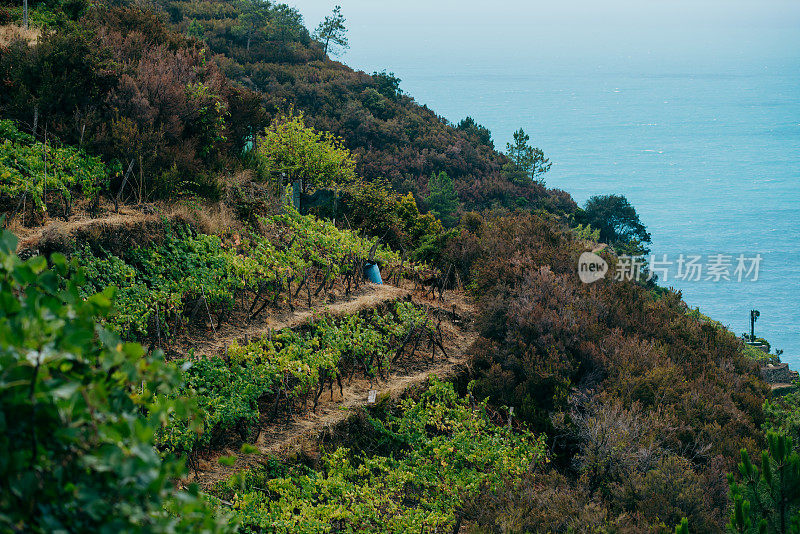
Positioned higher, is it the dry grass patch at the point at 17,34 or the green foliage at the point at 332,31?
the green foliage at the point at 332,31

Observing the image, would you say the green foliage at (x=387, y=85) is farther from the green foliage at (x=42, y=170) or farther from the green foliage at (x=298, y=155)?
the green foliage at (x=42, y=170)

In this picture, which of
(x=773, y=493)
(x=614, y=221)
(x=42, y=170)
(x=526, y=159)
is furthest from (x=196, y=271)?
(x=614, y=221)

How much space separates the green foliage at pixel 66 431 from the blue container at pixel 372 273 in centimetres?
1049

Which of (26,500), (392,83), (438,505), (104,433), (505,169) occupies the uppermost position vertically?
(392,83)

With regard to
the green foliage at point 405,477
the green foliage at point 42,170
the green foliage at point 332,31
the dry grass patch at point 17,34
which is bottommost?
the green foliage at point 405,477

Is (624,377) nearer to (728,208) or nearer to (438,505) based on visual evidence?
(438,505)

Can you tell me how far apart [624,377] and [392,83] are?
101 feet

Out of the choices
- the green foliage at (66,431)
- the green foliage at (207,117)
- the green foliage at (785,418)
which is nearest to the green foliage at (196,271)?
the green foliage at (207,117)

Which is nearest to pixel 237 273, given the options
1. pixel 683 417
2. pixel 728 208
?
pixel 683 417

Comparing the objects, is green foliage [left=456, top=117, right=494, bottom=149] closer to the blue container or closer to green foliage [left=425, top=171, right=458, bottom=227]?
green foliage [left=425, top=171, right=458, bottom=227]

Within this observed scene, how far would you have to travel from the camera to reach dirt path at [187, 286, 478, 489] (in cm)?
723

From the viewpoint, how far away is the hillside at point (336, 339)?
6.88 metres

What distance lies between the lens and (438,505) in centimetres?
727

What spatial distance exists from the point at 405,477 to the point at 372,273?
5.75 metres
